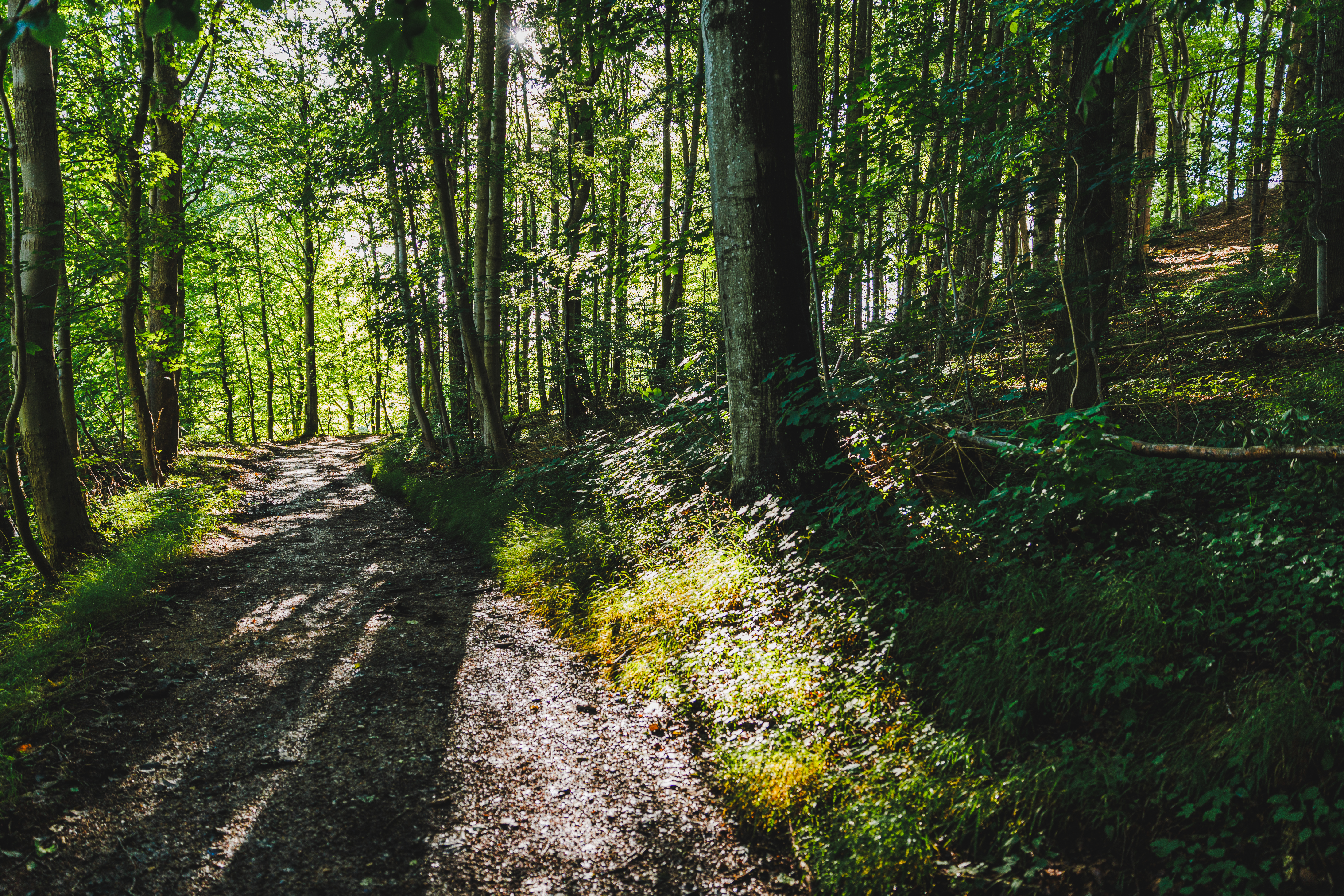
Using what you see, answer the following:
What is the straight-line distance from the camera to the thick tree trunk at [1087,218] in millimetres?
4992

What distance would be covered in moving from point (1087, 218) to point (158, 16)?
20.7 ft

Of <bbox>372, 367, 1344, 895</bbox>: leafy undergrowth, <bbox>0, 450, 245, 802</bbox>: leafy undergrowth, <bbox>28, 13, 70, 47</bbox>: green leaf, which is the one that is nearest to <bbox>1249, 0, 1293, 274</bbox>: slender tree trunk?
<bbox>372, 367, 1344, 895</bbox>: leafy undergrowth

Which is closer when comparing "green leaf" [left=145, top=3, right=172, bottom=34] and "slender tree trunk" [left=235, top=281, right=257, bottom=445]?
"green leaf" [left=145, top=3, right=172, bottom=34]

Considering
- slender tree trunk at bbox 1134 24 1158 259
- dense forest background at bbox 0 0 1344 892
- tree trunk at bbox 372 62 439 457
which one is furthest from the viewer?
tree trunk at bbox 372 62 439 457

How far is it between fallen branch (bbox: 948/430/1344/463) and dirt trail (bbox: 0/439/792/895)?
2695 millimetres

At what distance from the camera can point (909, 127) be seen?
5988mm

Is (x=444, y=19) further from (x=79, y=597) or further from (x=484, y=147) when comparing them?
(x=484, y=147)

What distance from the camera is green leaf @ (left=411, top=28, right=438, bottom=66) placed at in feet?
4.97

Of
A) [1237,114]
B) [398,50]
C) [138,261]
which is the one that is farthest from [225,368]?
[1237,114]

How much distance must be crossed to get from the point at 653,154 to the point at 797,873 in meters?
21.9

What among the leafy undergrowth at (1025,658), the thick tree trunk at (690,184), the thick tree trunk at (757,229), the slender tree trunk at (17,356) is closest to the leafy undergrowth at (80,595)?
the slender tree trunk at (17,356)

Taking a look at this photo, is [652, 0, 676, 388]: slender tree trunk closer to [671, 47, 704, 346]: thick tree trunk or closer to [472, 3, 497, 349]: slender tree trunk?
[671, 47, 704, 346]: thick tree trunk

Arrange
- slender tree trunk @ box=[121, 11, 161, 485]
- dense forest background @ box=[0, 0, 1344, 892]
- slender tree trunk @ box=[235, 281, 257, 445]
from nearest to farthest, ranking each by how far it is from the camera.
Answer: dense forest background @ box=[0, 0, 1344, 892], slender tree trunk @ box=[121, 11, 161, 485], slender tree trunk @ box=[235, 281, 257, 445]

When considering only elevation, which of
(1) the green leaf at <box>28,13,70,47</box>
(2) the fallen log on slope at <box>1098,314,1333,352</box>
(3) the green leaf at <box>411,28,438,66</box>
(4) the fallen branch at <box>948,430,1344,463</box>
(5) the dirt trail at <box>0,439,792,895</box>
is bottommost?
(5) the dirt trail at <box>0,439,792,895</box>
